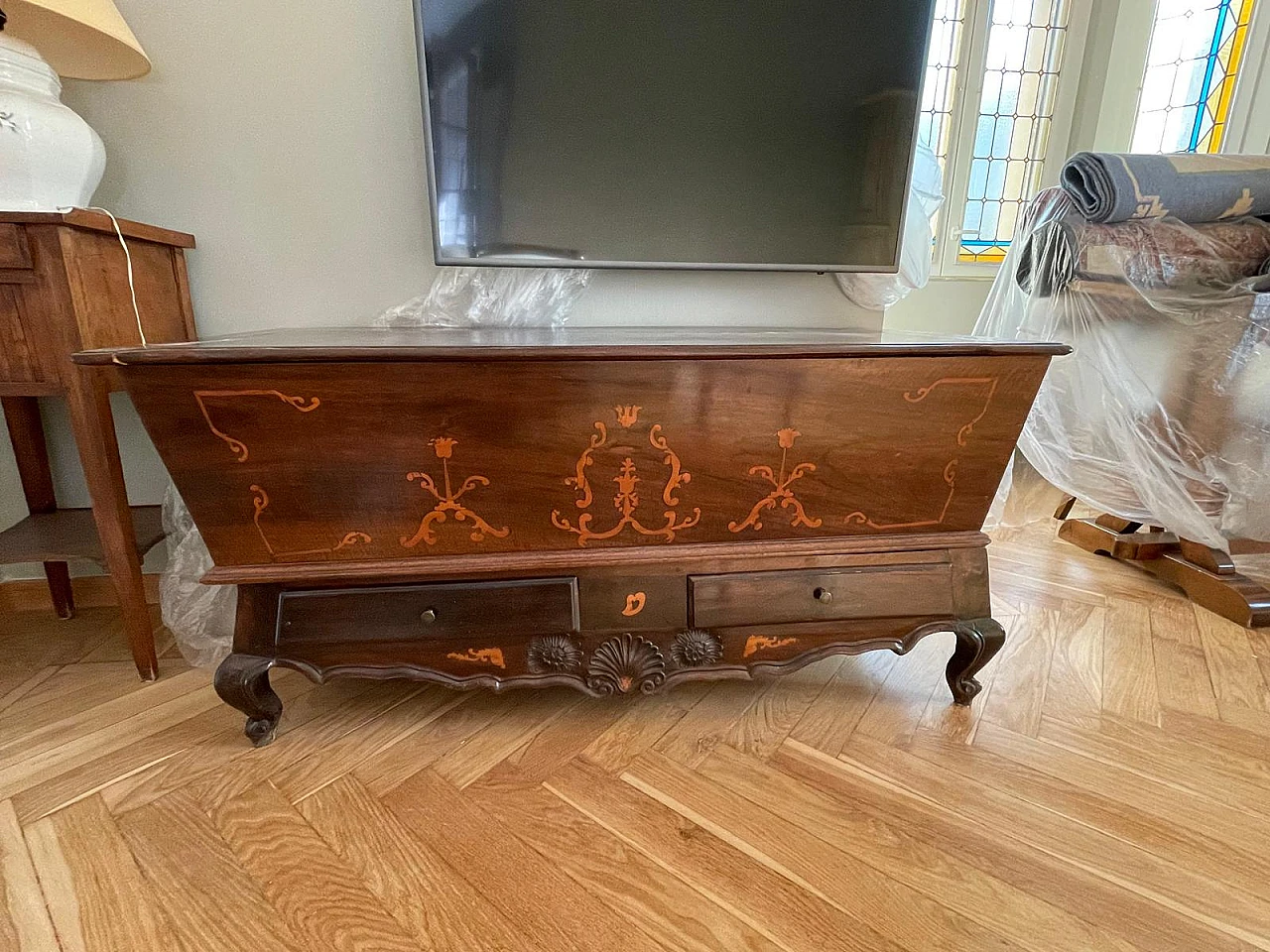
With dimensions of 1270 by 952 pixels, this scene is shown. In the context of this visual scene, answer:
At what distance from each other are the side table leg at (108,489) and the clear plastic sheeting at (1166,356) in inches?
68.8

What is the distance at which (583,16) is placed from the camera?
3.27 ft

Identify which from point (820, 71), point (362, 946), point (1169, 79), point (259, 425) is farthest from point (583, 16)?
point (1169, 79)

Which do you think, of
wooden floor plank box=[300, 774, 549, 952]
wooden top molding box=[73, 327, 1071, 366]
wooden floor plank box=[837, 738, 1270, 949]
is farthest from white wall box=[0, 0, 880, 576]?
wooden floor plank box=[837, 738, 1270, 949]

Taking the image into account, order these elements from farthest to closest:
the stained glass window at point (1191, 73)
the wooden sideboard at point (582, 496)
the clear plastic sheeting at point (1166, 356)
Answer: the stained glass window at point (1191, 73), the clear plastic sheeting at point (1166, 356), the wooden sideboard at point (582, 496)

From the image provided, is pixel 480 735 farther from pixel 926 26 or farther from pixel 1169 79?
pixel 1169 79

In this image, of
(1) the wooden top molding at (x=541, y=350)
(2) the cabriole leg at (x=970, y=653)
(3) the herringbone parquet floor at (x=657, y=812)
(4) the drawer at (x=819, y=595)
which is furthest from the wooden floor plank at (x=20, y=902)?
(2) the cabriole leg at (x=970, y=653)

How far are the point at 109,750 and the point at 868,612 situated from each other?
1.17m

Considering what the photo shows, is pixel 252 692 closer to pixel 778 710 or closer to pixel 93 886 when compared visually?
pixel 93 886

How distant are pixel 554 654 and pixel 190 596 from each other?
2.51 feet

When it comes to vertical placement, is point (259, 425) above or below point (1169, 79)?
below

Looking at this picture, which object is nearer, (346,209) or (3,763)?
(3,763)

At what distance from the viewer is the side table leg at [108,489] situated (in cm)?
91

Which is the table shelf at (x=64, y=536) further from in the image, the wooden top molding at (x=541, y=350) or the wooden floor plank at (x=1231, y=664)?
the wooden floor plank at (x=1231, y=664)

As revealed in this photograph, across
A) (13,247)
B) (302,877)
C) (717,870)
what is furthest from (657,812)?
(13,247)
